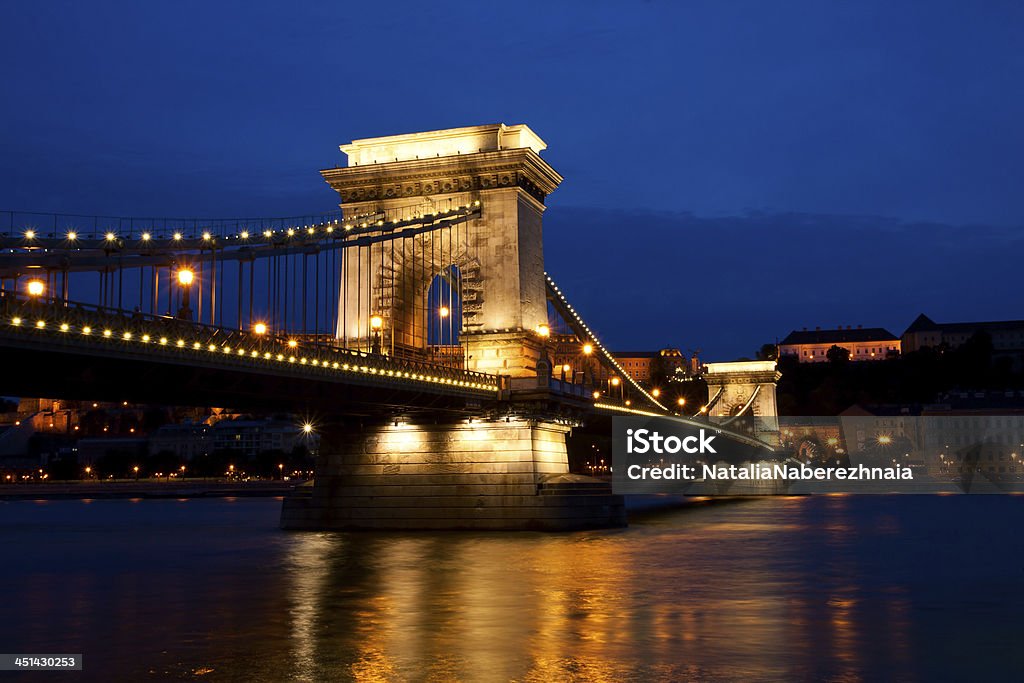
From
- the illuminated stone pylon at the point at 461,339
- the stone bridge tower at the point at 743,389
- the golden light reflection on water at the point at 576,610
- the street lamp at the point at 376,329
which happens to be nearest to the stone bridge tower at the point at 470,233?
the illuminated stone pylon at the point at 461,339

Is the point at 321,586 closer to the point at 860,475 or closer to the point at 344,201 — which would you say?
the point at 344,201

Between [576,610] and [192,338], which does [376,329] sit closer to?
[192,338]

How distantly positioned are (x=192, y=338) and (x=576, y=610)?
45.1 feet

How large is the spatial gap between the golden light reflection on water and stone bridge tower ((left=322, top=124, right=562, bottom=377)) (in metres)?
11.2

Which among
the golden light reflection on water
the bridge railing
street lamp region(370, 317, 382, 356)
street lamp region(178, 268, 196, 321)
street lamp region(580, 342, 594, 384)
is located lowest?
the golden light reflection on water

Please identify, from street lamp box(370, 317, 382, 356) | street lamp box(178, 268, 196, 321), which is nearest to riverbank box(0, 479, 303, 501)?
street lamp box(370, 317, 382, 356)

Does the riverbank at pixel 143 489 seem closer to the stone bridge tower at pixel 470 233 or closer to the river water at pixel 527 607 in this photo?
the stone bridge tower at pixel 470 233

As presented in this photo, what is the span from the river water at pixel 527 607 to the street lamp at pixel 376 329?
8.37 metres

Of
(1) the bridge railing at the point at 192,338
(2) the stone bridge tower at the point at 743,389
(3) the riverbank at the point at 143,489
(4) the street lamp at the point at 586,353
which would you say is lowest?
(3) the riverbank at the point at 143,489

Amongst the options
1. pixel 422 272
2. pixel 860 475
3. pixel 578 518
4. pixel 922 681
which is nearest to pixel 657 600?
pixel 922 681

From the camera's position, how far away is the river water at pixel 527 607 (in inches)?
735

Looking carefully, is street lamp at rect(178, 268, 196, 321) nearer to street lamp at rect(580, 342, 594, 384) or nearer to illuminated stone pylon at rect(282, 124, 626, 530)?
illuminated stone pylon at rect(282, 124, 626, 530)

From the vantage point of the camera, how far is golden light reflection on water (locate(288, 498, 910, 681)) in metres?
18.6

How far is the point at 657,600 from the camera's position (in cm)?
2773
